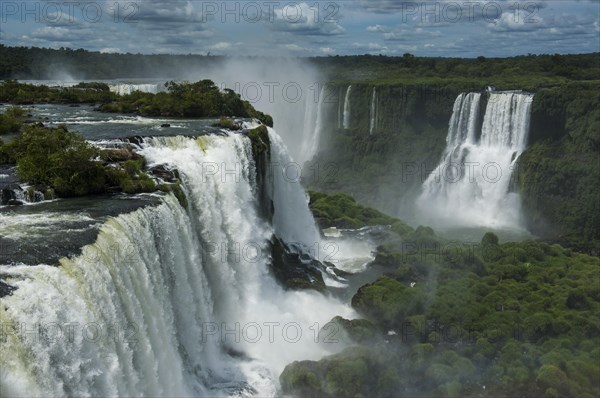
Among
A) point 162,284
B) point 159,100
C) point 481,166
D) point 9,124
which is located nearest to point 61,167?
point 162,284

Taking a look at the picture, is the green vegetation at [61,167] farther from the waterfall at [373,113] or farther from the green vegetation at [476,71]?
the waterfall at [373,113]

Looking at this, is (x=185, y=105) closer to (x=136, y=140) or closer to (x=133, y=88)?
(x=136, y=140)

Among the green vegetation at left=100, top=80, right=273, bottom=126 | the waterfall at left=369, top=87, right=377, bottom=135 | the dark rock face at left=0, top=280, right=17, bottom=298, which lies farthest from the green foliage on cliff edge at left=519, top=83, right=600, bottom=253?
the dark rock face at left=0, top=280, right=17, bottom=298

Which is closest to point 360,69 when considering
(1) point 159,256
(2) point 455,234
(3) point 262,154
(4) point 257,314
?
(2) point 455,234

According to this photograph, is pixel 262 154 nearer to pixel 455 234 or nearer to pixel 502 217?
pixel 455 234

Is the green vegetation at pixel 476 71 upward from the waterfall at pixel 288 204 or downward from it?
upward

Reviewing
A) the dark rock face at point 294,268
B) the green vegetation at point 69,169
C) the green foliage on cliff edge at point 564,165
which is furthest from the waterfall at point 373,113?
the green vegetation at point 69,169
